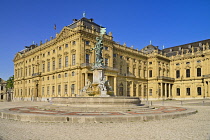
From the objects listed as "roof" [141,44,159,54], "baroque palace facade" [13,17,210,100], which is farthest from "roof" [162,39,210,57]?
"roof" [141,44,159,54]

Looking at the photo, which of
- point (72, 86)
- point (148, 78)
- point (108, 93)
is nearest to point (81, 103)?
point (108, 93)

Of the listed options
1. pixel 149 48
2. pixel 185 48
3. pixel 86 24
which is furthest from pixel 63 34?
pixel 185 48

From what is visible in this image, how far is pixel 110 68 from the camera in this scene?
4831cm

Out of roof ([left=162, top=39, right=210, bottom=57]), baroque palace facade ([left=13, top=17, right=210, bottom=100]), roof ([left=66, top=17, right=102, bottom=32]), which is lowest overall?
baroque palace facade ([left=13, top=17, right=210, bottom=100])

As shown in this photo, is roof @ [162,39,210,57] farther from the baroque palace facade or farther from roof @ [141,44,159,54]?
roof @ [141,44,159,54]

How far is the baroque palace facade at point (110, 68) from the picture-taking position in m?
46.5

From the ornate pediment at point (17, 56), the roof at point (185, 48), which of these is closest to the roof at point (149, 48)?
the roof at point (185, 48)

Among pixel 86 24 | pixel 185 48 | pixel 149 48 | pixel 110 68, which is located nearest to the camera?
pixel 110 68

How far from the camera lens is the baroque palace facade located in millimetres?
46500

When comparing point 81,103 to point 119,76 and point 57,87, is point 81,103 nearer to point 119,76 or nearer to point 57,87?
point 57,87

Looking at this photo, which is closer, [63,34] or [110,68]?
[110,68]

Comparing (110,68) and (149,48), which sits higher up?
(149,48)

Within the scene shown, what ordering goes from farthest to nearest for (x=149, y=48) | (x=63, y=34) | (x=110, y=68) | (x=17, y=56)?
(x=17, y=56) < (x=149, y=48) < (x=63, y=34) < (x=110, y=68)

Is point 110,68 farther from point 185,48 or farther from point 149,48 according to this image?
point 185,48
